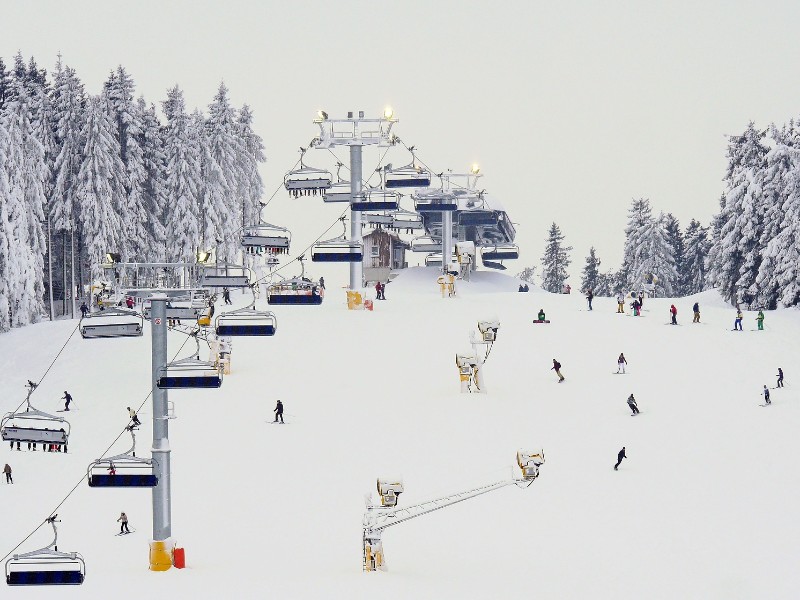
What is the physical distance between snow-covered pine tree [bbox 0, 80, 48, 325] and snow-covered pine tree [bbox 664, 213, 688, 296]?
192 feet

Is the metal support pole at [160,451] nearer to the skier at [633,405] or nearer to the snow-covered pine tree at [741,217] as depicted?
the skier at [633,405]

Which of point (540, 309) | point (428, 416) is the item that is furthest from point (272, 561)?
point (540, 309)

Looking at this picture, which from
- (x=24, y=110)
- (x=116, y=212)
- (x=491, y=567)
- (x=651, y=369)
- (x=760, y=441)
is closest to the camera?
(x=491, y=567)

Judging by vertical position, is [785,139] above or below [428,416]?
above

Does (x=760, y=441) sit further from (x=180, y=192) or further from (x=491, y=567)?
(x=180, y=192)

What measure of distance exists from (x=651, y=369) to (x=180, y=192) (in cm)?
3571

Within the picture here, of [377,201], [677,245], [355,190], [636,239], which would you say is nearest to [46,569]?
[377,201]

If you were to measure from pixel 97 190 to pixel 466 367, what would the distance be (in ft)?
108

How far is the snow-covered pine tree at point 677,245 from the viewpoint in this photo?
344 feet

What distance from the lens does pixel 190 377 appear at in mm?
25438

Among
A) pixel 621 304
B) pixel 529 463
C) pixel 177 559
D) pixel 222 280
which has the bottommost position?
pixel 177 559

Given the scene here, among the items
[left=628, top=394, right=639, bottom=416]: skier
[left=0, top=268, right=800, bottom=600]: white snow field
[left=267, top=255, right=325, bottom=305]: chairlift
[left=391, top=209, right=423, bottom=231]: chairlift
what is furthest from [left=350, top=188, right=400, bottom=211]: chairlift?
[left=267, top=255, right=325, bottom=305]: chairlift

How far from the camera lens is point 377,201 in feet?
178

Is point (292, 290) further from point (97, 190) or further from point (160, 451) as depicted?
point (97, 190)
